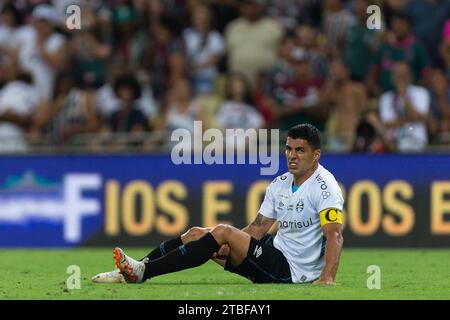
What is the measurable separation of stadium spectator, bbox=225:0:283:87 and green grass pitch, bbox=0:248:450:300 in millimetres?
4443

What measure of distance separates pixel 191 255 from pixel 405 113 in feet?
28.0

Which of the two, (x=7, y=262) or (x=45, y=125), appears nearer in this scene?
(x=7, y=262)

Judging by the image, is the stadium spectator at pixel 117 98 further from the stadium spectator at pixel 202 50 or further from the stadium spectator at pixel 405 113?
the stadium spectator at pixel 405 113

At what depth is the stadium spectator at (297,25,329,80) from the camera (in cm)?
2044

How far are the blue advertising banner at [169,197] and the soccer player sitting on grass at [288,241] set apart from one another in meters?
6.81

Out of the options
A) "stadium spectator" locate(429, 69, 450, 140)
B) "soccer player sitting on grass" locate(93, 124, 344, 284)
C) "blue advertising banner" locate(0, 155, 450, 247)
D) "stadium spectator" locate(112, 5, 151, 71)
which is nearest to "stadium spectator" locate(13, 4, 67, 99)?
"stadium spectator" locate(112, 5, 151, 71)

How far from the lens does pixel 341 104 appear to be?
65.3 feet

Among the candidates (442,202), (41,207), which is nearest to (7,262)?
(41,207)

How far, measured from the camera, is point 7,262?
16.1 metres

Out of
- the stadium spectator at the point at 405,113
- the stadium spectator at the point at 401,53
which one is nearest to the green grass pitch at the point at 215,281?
the stadium spectator at the point at 405,113

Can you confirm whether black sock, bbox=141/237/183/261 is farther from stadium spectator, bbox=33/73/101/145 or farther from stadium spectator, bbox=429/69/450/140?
stadium spectator, bbox=33/73/101/145

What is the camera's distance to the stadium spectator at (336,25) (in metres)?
20.9

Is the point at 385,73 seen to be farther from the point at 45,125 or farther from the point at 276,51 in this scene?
the point at 45,125

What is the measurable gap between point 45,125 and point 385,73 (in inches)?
223
